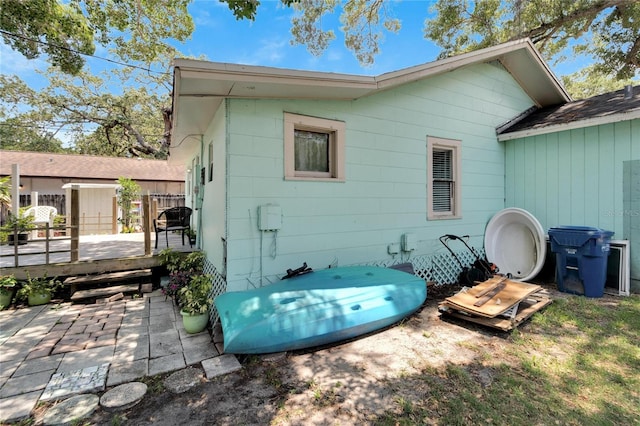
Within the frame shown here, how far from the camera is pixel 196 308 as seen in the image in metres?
3.81

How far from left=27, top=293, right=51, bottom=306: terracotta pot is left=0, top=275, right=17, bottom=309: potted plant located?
25cm

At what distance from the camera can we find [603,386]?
2.62 meters

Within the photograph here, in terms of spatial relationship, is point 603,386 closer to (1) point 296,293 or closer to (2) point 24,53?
(1) point 296,293

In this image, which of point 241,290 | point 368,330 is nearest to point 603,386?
point 368,330

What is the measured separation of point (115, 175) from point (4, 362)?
49.8 ft

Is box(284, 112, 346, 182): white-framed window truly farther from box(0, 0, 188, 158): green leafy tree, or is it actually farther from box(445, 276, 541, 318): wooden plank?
box(0, 0, 188, 158): green leafy tree

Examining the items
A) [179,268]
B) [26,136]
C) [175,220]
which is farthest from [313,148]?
[26,136]

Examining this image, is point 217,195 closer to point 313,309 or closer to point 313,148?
point 313,148

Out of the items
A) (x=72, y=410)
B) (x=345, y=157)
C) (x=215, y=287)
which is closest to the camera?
(x=72, y=410)

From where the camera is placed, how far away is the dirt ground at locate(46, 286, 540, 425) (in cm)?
230

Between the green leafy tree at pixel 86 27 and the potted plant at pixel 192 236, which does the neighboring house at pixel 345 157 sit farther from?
the green leafy tree at pixel 86 27

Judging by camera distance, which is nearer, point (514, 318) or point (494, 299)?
point (514, 318)

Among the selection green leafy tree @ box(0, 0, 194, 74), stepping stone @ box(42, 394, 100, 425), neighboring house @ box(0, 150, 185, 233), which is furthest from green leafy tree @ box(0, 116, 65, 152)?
stepping stone @ box(42, 394, 100, 425)

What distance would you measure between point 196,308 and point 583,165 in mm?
7458
